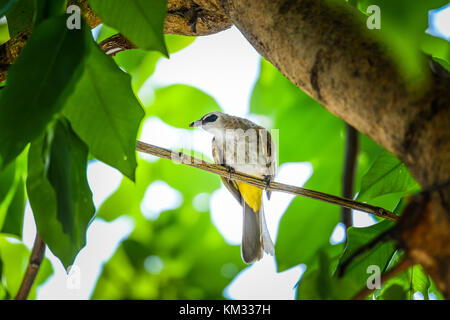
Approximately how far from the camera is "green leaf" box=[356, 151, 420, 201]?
1.14m

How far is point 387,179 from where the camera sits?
1150 mm

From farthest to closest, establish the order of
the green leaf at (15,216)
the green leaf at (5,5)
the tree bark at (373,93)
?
the green leaf at (15,216) → the green leaf at (5,5) → the tree bark at (373,93)

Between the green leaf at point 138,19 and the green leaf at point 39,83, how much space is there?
0.23 feet

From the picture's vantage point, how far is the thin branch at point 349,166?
5.51 ft

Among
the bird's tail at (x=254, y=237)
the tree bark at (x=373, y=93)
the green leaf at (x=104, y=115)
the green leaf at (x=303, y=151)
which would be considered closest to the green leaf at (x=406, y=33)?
the tree bark at (x=373, y=93)

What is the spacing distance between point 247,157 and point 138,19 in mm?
1787

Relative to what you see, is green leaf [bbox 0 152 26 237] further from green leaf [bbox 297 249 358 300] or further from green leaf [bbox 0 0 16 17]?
green leaf [bbox 297 249 358 300]

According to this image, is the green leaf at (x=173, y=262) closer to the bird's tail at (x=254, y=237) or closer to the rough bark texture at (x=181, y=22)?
the bird's tail at (x=254, y=237)

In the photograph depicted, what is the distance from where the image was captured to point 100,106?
0.80m
